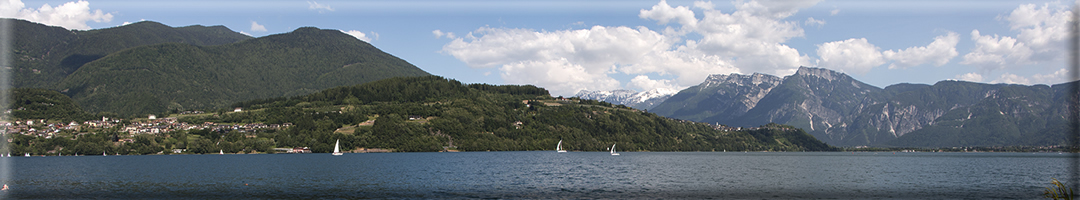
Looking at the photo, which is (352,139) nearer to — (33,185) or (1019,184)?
(33,185)

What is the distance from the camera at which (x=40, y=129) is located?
630 feet

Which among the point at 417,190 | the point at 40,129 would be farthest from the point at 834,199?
the point at 40,129

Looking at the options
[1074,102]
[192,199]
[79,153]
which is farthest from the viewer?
[79,153]

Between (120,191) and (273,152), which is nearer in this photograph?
(120,191)

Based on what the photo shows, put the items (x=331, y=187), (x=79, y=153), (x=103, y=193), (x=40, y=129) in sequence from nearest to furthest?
(x=103, y=193), (x=331, y=187), (x=79, y=153), (x=40, y=129)

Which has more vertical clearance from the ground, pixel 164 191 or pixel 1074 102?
pixel 1074 102

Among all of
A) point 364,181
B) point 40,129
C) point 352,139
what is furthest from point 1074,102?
point 40,129

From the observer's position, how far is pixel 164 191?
56750 millimetres

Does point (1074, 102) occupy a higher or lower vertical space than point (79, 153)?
higher

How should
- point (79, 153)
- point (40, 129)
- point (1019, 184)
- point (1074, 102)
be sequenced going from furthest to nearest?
1. point (40, 129)
2. point (79, 153)
3. point (1019, 184)
4. point (1074, 102)

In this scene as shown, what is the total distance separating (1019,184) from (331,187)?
3089 inches

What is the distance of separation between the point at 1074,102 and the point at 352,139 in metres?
190

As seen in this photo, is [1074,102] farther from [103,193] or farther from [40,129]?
[40,129]

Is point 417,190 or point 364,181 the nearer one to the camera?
point 417,190
